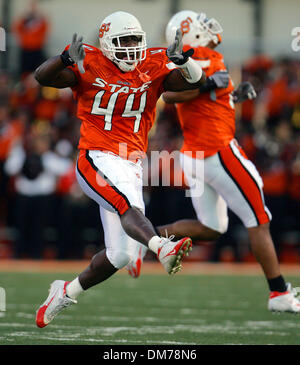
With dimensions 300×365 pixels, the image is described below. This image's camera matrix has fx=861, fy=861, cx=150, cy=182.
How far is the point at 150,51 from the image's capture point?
195 inches

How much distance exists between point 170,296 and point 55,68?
300cm

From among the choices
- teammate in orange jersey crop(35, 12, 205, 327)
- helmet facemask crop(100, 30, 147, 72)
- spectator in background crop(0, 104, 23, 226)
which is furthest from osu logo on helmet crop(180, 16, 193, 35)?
spectator in background crop(0, 104, 23, 226)

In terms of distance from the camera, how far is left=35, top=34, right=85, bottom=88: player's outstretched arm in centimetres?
442

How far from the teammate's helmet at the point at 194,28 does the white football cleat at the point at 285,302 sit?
5.90 ft

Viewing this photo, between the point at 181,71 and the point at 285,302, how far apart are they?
163cm

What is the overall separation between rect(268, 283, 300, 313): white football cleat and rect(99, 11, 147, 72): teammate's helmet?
69.3 inches

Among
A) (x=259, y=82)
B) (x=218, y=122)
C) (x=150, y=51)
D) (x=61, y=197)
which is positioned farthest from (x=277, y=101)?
(x=150, y=51)

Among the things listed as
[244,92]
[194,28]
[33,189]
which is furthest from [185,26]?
[33,189]

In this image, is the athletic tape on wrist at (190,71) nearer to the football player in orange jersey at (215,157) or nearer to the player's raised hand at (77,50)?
the player's raised hand at (77,50)

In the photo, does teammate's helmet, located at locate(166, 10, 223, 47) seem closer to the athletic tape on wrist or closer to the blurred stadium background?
the athletic tape on wrist

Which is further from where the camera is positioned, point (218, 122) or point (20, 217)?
point (20, 217)

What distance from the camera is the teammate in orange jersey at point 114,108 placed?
4.60 metres
